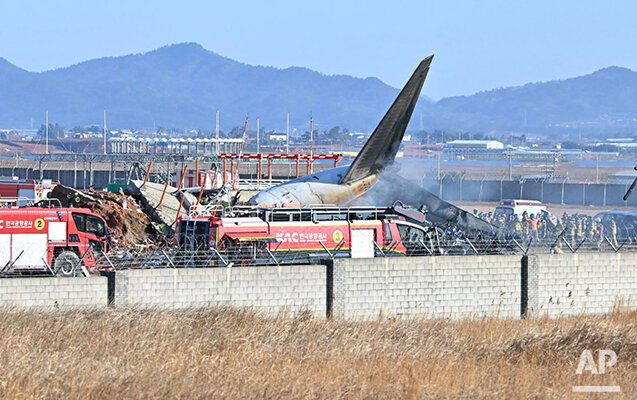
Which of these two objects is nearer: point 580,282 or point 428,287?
point 428,287

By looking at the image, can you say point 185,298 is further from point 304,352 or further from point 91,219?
point 91,219

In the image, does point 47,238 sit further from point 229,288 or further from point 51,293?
point 229,288

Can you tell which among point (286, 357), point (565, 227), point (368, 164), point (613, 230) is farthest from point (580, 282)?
point (286, 357)

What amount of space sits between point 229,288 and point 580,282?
41.8 ft

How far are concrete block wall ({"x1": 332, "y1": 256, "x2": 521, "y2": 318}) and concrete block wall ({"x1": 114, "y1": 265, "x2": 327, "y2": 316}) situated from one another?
835 millimetres

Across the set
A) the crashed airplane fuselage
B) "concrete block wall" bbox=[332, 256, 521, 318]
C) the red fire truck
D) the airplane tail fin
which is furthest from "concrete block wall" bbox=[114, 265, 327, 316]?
the airplane tail fin

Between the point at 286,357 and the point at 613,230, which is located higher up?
the point at 613,230

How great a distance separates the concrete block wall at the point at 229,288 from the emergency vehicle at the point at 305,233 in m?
1.31

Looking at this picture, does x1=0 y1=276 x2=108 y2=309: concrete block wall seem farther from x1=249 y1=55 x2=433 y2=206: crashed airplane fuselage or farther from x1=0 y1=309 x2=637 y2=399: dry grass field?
x1=249 y1=55 x2=433 y2=206: crashed airplane fuselage

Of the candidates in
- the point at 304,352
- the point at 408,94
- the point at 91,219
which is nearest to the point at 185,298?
the point at 304,352

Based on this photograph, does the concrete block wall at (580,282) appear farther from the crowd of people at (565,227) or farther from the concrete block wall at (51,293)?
the concrete block wall at (51,293)

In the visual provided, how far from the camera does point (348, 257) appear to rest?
3738 cm

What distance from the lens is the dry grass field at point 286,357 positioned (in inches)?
908

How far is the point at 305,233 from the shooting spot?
37.7 meters
